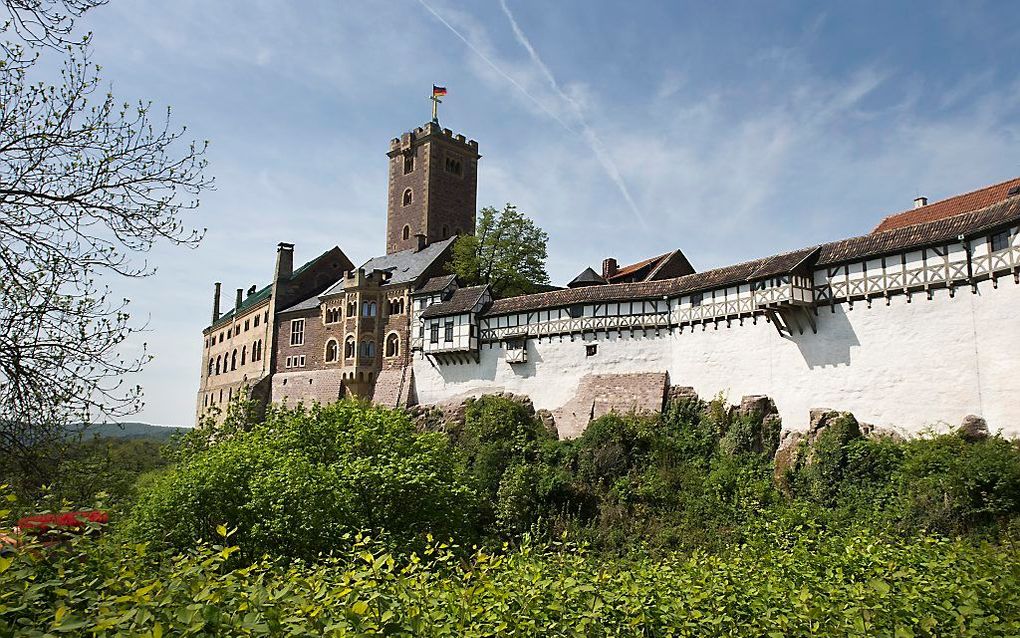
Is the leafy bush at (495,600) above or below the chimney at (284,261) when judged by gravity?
below

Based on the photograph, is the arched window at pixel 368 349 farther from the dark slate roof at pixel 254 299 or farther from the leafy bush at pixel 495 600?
the leafy bush at pixel 495 600

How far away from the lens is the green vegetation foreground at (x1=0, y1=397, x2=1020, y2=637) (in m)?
5.68

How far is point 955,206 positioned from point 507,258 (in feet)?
72.1

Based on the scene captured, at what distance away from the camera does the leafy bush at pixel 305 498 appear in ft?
58.0

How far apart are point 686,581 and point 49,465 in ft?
21.5

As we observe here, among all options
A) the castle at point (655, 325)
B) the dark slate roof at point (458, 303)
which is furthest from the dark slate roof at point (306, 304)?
the dark slate roof at point (458, 303)

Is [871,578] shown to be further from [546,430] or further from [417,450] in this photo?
[546,430]

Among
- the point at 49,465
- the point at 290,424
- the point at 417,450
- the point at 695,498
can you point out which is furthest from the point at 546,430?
the point at 49,465

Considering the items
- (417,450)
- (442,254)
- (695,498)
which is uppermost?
(442,254)

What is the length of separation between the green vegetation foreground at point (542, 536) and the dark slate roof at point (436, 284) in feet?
23.8

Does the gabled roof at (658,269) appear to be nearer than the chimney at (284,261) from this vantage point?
Yes

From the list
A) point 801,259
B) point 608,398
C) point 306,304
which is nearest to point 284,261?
point 306,304

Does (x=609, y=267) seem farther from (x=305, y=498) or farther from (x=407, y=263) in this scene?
(x=305, y=498)

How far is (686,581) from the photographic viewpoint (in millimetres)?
8516
